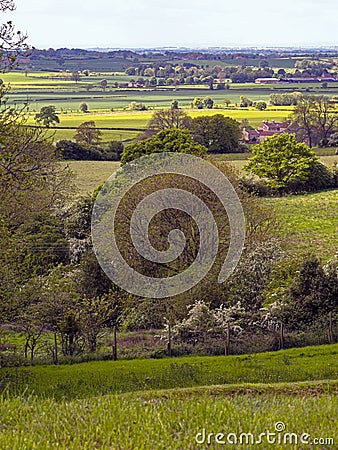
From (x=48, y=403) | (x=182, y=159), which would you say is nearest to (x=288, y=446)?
(x=48, y=403)

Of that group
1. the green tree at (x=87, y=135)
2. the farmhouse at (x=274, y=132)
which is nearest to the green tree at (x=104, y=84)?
the farmhouse at (x=274, y=132)

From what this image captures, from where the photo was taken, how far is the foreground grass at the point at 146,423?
26.5 ft

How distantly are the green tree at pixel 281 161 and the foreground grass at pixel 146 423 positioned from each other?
6092 cm

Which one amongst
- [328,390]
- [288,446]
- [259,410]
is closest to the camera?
[288,446]

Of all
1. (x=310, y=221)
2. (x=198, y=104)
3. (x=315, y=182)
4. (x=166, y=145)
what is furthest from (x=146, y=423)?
(x=198, y=104)

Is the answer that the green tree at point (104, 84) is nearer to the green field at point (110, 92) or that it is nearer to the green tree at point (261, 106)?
the green field at point (110, 92)

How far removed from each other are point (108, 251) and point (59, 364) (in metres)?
9.74

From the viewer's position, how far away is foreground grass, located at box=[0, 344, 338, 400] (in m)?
18.1

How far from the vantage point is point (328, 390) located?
592 inches

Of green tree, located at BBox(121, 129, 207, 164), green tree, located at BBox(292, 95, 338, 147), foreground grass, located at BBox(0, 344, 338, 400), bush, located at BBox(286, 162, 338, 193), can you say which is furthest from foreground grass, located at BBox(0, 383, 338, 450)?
green tree, located at BBox(292, 95, 338, 147)

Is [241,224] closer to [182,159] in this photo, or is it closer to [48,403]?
[182,159]

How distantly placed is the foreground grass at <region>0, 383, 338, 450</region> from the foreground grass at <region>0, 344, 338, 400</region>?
6763 mm

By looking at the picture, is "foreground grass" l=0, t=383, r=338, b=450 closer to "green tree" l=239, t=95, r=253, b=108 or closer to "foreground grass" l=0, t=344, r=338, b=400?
"foreground grass" l=0, t=344, r=338, b=400

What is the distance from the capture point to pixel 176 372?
19906 mm
